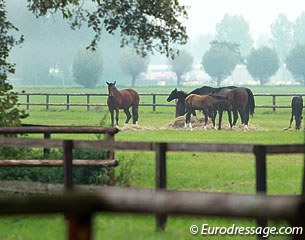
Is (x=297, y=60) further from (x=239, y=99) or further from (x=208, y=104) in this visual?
(x=208, y=104)

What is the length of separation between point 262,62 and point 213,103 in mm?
146689

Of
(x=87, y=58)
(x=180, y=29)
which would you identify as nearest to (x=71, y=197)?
(x=180, y=29)

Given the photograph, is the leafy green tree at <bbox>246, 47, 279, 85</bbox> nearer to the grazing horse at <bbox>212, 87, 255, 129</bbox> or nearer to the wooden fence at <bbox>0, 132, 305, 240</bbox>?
Result: the grazing horse at <bbox>212, 87, 255, 129</bbox>

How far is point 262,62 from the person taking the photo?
7564 inches

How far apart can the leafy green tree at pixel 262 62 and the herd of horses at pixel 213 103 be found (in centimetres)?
14004

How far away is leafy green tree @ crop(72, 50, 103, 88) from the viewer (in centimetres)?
17104

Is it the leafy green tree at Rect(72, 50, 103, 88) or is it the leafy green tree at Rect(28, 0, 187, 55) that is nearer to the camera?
the leafy green tree at Rect(28, 0, 187, 55)

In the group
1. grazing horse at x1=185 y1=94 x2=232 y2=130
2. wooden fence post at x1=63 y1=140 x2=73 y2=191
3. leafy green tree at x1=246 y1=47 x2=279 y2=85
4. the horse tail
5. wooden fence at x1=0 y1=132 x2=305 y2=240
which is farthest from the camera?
leafy green tree at x1=246 y1=47 x2=279 y2=85

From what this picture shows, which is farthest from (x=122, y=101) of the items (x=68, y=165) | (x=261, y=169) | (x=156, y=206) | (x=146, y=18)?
(x=156, y=206)

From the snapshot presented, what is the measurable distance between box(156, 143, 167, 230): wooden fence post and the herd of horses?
107ft

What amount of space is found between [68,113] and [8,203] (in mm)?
63232

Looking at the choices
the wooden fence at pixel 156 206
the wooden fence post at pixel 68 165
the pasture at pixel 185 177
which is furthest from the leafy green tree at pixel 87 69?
the wooden fence at pixel 156 206

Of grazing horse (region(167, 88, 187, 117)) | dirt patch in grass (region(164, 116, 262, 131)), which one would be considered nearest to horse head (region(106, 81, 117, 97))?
grazing horse (region(167, 88, 187, 117))

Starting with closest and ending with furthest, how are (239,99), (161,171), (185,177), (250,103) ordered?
(161,171) → (185,177) → (250,103) → (239,99)
